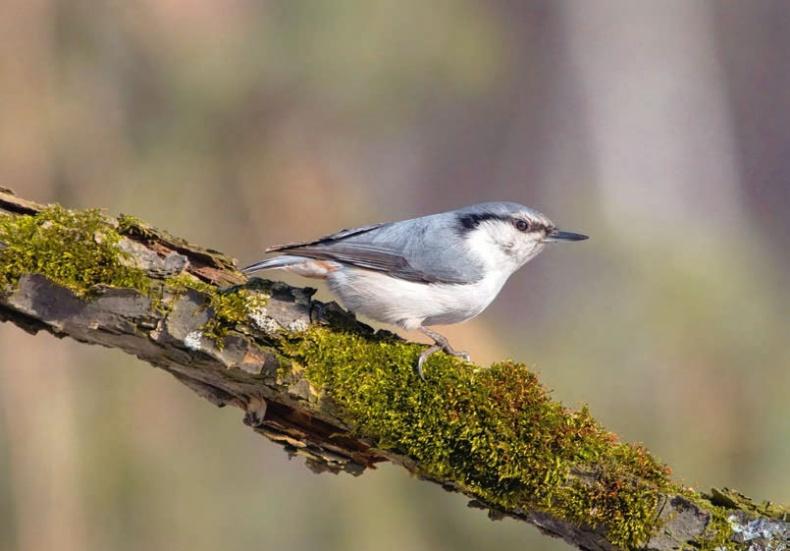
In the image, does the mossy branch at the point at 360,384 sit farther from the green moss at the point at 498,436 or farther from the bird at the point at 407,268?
the bird at the point at 407,268

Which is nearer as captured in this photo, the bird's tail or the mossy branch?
the mossy branch

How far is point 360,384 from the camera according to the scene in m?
2.10

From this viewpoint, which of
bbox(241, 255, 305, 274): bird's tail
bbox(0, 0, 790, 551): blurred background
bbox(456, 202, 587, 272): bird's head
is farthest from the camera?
bbox(0, 0, 790, 551): blurred background

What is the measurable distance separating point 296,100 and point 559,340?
2.40 metres

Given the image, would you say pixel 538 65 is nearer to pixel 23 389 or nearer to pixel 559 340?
pixel 559 340

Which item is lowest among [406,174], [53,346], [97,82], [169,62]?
[53,346]

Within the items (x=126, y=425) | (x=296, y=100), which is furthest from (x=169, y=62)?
(x=126, y=425)

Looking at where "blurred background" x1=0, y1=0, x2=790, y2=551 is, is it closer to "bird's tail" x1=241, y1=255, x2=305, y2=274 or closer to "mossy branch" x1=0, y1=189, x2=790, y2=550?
"bird's tail" x1=241, y1=255, x2=305, y2=274

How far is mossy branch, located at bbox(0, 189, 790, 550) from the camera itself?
1.98 m

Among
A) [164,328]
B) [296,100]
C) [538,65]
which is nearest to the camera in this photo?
[164,328]

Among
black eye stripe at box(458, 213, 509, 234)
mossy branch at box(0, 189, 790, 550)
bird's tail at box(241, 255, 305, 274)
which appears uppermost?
black eye stripe at box(458, 213, 509, 234)

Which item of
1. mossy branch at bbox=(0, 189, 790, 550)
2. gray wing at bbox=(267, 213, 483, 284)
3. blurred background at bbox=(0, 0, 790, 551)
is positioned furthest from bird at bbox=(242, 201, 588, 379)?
blurred background at bbox=(0, 0, 790, 551)

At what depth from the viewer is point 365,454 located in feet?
7.39

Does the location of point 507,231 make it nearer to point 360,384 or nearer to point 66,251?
point 360,384
